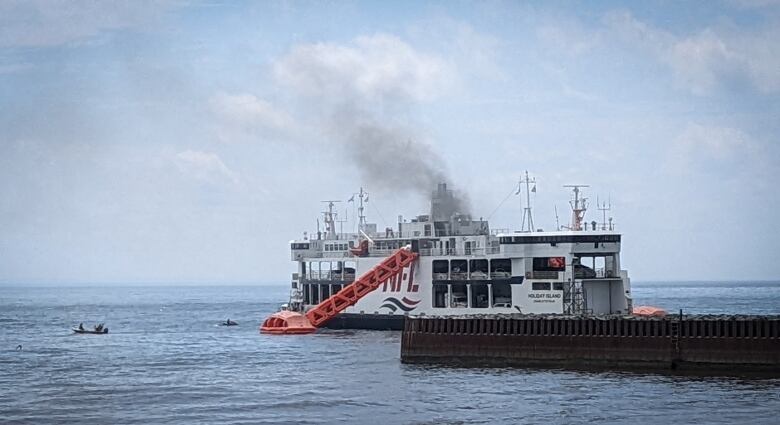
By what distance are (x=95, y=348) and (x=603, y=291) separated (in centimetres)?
3790

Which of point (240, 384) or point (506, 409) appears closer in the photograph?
point (506, 409)

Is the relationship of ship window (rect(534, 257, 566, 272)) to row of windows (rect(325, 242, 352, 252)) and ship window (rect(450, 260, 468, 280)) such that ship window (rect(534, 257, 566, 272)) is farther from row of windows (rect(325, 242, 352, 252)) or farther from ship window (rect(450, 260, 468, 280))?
row of windows (rect(325, 242, 352, 252))

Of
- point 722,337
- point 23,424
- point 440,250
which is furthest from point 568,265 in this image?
point 23,424

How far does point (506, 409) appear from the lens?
47125 mm

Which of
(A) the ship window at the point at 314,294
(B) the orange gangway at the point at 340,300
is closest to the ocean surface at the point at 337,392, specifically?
(B) the orange gangway at the point at 340,300

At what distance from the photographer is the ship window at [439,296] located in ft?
271

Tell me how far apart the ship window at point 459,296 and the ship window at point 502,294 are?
2487 millimetres

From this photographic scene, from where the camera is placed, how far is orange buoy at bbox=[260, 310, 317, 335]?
286ft

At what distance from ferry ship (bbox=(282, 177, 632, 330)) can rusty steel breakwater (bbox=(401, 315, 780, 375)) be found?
1445 centimetres

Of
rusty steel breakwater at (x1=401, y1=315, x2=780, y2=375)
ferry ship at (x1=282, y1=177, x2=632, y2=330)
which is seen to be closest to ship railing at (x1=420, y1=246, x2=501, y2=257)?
ferry ship at (x1=282, y1=177, x2=632, y2=330)

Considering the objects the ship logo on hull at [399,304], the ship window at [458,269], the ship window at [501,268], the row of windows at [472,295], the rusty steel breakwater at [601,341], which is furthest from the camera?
the ship logo on hull at [399,304]

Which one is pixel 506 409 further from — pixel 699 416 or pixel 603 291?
pixel 603 291

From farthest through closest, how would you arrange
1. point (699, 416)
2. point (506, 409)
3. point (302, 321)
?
point (302, 321) → point (506, 409) → point (699, 416)

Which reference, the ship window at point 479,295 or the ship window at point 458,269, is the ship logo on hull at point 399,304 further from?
the ship window at point 479,295
